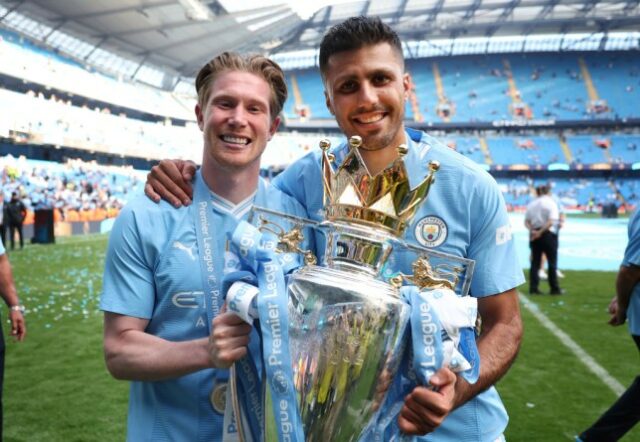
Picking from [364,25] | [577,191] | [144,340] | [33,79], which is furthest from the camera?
[577,191]

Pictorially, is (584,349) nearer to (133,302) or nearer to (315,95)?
(133,302)

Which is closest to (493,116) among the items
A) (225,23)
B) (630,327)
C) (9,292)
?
(225,23)

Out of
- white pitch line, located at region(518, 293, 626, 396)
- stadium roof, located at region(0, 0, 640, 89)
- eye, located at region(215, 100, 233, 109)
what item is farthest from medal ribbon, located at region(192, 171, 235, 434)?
stadium roof, located at region(0, 0, 640, 89)

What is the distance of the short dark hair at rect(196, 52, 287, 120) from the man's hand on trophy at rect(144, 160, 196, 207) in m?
0.18

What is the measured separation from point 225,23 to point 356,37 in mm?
32827

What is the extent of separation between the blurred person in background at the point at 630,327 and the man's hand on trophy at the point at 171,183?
7.77 feet

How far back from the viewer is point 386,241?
985mm

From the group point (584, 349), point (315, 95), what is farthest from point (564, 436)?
point (315, 95)

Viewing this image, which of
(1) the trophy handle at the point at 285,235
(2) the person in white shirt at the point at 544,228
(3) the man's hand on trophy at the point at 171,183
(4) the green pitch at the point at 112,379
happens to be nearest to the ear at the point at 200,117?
(3) the man's hand on trophy at the point at 171,183

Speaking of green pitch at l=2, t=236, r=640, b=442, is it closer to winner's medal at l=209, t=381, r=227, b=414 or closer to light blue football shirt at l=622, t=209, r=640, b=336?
light blue football shirt at l=622, t=209, r=640, b=336

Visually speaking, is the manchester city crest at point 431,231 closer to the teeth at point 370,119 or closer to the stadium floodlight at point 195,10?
the teeth at point 370,119

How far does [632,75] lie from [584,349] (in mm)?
45491

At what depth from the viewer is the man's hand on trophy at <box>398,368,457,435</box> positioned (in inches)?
37.9

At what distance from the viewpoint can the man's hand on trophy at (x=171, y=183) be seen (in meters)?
1.48
